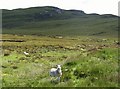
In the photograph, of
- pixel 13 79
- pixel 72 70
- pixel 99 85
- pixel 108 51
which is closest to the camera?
pixel 99 85

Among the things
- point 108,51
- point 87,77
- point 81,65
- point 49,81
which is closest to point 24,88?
point 49,81

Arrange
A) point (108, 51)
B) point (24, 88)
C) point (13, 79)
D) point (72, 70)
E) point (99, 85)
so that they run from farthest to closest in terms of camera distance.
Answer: point (108, 51) < point (13, 79) < point (72, 70) < point (24, 88) < point (99, 85)

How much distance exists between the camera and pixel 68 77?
63.4ft

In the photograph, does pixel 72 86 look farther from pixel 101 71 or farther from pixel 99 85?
pixel 101 71

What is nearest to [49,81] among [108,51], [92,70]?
[92,70]

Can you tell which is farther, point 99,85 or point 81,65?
point 81,65

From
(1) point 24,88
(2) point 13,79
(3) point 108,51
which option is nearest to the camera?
(1) point 24,88

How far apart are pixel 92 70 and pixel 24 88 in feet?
13.5

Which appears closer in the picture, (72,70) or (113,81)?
(113,81)

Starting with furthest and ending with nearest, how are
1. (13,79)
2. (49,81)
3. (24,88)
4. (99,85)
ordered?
(13,79) < (49,81) < (24,88) < (99,85)

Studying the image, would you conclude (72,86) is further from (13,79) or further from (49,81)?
(13,79)

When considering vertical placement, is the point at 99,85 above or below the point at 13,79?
above

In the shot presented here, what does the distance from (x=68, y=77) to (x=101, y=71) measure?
6.10 ft

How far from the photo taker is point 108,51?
2573 centimetres
